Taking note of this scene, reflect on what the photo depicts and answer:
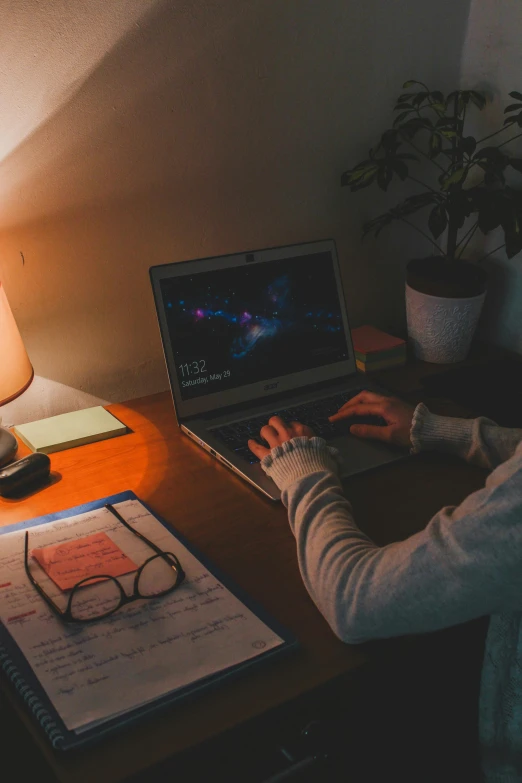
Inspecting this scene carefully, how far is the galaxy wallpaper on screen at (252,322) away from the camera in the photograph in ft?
4.25

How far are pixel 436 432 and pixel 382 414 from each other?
0.38 feet

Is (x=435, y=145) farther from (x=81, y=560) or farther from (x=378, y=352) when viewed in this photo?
(x=81, y=560)

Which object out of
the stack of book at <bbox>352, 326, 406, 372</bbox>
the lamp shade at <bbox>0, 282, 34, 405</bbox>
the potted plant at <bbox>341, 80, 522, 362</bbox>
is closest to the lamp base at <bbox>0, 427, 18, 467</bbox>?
the lamp shade at <bbox>0, 282, 34, 405</bbox>

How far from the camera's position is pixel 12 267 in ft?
4.25

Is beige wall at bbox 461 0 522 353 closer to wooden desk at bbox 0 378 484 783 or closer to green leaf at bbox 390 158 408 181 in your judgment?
green leaf at bbox 390 158 408 181

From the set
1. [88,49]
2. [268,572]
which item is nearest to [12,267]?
[88,49]

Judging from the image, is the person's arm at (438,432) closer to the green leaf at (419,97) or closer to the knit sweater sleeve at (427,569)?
the knit sweater sleeve at (427,569)

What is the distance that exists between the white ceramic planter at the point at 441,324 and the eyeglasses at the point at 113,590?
3.00 feet

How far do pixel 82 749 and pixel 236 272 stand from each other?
2.91ft

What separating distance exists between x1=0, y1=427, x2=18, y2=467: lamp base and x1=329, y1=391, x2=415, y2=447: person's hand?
568mm

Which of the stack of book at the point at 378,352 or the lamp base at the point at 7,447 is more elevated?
the lamp base at the point at 7,447

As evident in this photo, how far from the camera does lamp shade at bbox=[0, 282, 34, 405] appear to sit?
111 centimetres

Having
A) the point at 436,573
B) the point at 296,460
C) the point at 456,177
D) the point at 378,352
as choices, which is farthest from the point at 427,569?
the point at 456,177

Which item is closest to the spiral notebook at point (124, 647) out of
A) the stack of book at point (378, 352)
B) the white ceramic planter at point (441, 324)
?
the stack of book at point (378, 352)
